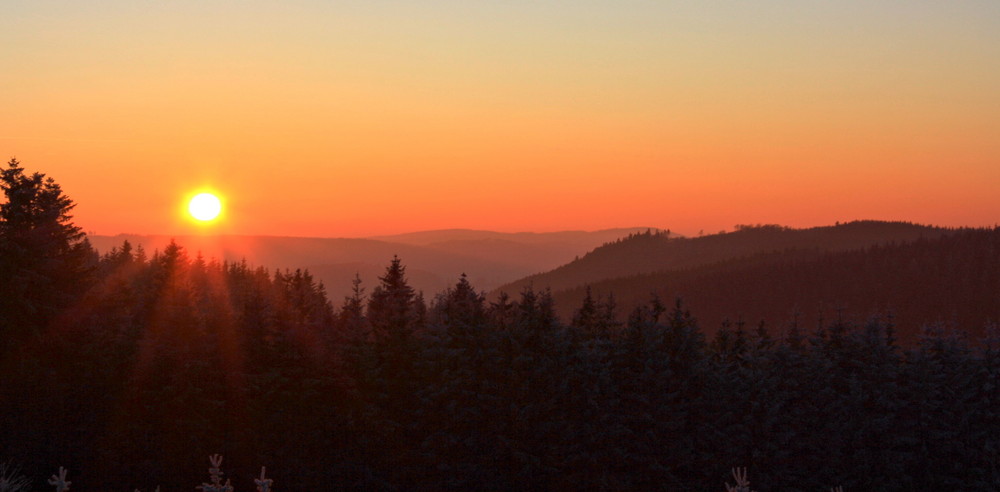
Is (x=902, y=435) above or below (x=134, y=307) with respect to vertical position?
below

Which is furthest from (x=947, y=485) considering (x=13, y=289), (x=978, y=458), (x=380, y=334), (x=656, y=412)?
(x=13, y=289)

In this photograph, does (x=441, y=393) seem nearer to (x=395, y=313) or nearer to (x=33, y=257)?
(x=395, y=313)

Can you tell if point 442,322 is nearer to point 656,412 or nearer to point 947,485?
point 656,412

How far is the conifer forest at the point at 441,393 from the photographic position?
41.2 m

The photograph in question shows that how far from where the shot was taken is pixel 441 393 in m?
50.8

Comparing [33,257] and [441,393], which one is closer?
[33,257]

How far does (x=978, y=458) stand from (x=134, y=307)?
180 feet

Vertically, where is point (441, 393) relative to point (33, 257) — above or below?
below

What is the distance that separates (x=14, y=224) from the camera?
133 feet

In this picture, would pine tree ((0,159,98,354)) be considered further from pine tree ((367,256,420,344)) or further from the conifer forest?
pine tree ((367,256,420,344))

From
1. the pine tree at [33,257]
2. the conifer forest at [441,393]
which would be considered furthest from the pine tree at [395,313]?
the pine tree at [33,257]

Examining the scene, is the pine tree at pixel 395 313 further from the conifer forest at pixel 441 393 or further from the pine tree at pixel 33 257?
the pine tree at pixel 33 257

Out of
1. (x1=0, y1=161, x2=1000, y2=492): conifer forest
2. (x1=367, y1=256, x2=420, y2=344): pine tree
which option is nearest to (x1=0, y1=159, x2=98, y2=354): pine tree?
(x1=0, y1=161, x2=1000, y2=492): conifer forest

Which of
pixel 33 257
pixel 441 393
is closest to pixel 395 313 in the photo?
pixel 441 393
